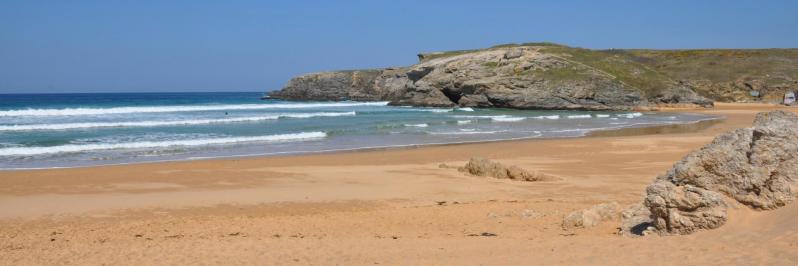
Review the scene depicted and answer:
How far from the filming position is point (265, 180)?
48.8 ft

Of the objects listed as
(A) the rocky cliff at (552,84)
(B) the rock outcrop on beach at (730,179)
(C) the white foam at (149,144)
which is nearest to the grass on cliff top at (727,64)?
(A) the rocky cliff at (552,84)

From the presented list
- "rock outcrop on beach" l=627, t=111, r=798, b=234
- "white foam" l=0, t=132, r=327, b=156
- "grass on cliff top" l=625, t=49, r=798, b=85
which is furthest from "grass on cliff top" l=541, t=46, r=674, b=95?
"rock outcrop on beach" l=627, t=111, r=798, b=234

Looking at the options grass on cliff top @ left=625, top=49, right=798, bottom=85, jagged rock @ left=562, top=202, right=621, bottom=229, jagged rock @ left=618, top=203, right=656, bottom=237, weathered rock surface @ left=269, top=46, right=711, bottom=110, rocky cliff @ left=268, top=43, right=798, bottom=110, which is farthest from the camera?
grass on cliff top @ left=625, top=49, right=798, bottom=85

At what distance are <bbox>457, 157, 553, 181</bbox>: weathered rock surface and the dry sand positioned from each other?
31 cm

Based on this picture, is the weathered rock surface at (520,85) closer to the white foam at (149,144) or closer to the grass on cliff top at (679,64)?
the grass on cliff top at (679,64)

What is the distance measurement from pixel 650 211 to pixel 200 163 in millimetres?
13435

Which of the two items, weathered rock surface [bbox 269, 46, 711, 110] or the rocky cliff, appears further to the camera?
the rocky cliff

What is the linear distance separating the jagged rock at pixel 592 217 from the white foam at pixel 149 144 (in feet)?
58.6

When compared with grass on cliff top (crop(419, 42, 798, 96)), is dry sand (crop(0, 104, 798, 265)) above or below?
below

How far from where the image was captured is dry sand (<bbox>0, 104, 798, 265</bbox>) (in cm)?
697

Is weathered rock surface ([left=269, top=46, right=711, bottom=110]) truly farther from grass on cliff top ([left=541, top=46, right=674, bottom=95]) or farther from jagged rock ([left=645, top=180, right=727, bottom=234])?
jagged rock ([left=645, top=180, right=727, bottom=234])

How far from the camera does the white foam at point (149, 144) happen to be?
21.7m

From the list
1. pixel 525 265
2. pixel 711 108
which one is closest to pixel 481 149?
pixel 525 265

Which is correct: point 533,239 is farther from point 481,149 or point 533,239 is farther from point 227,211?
point 481,149
